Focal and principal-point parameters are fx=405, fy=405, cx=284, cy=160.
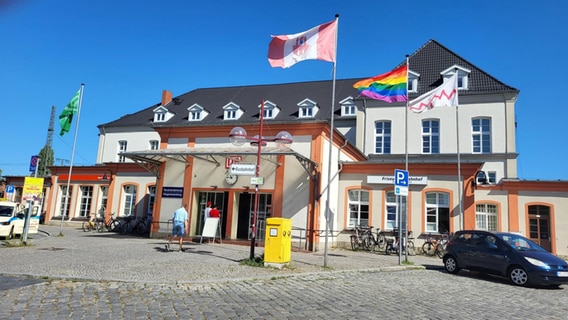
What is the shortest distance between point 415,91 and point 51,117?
219 feet

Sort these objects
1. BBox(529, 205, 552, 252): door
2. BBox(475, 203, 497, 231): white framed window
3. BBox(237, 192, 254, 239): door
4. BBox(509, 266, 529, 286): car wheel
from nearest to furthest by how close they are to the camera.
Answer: BBox(509, 266, 529, 286): car wheel
BBox(237, 192, 254, 239): door
BBox(529, 205, 552, 252): door
BBox(475, 203, 497, 231): white framed window

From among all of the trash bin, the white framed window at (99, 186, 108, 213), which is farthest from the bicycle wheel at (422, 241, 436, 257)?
the white framed window at (99, 186, 108, 213)

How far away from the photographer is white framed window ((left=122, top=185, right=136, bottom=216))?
27.1 metres

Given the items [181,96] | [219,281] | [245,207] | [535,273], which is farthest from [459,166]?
[181,96]

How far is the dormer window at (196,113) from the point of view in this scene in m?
36.7

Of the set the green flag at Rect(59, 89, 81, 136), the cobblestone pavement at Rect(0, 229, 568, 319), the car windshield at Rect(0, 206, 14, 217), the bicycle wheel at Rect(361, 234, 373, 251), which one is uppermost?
the green flag at Rect(59, 89, 81, 136)

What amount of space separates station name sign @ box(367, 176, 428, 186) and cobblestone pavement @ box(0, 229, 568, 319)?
7.44m

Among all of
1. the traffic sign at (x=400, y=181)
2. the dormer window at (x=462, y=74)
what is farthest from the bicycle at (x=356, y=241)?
the dormer window at (x=462, y=74)

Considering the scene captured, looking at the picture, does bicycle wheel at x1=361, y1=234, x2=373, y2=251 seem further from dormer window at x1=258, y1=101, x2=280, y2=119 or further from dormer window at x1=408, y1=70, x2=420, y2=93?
dormer window at x1=258, y1=101, x2=280, y2=119

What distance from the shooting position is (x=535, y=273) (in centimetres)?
1051

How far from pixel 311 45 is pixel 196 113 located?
25959 mm

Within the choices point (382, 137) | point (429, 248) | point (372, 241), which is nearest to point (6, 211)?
point (372, 241)

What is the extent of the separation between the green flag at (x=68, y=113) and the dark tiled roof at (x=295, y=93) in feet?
21.3

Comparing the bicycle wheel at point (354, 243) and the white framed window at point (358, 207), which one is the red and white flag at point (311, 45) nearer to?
the bicycle wheel at point (354, 243)
